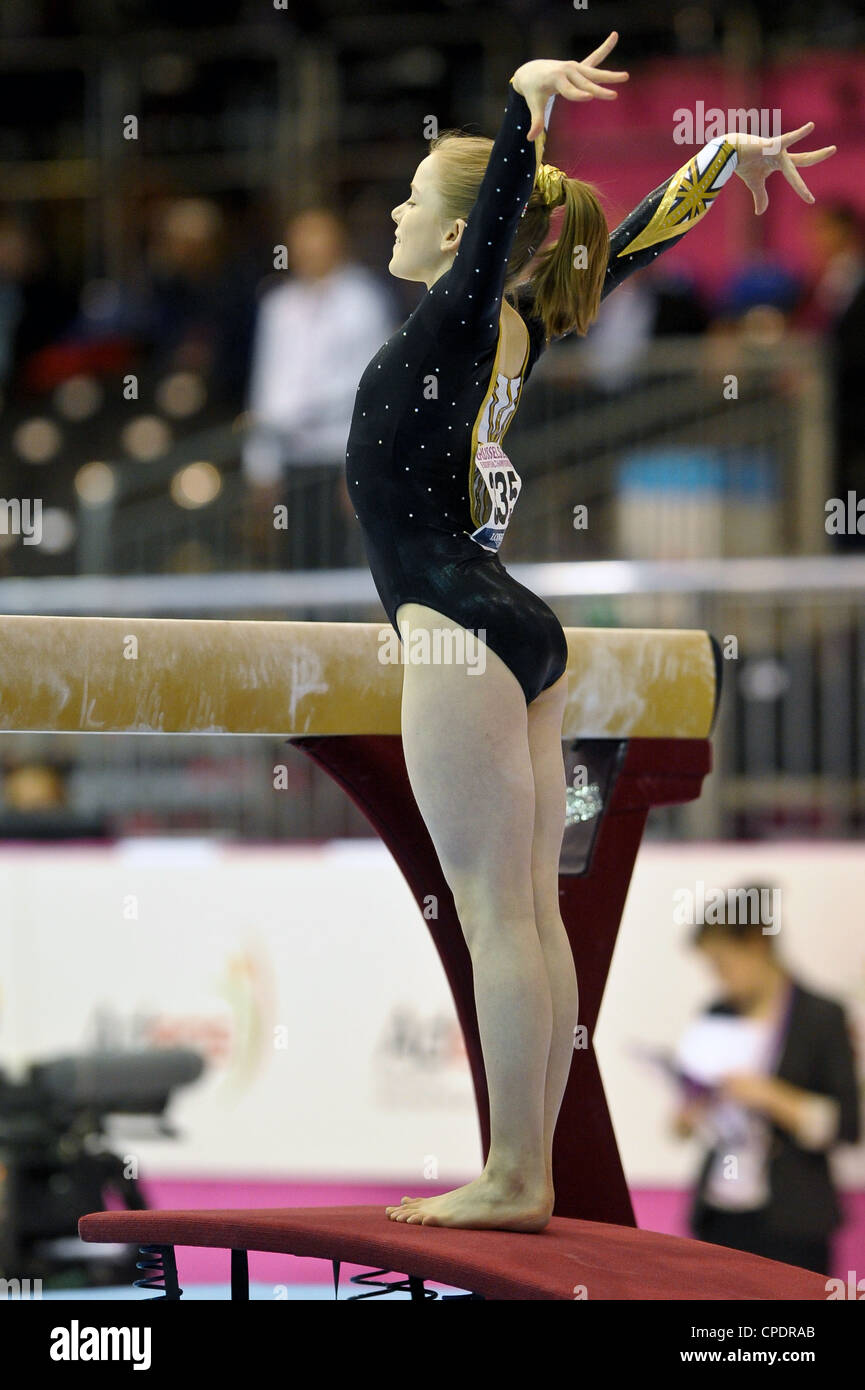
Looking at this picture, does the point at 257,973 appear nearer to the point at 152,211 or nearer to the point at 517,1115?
the point at 517,1115

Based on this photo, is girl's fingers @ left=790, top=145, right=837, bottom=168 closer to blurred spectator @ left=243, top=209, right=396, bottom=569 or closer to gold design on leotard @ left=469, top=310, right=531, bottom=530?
gold design on leotard @ left=469, top=310, right=531, bottom=530

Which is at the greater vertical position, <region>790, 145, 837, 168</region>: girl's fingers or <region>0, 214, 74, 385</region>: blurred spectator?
<region>0, 214, 74, 385</region>: blurred spectator

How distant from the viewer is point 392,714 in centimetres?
291

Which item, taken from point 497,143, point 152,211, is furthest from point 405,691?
point 152,211

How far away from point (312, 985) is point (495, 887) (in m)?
3.29

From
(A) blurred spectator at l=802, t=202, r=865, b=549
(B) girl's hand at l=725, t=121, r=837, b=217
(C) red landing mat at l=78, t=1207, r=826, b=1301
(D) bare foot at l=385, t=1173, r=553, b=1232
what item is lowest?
(C) red landing mat at l=78, t=1207, r=826, b=1301

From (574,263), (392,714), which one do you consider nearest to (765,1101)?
(392,714)

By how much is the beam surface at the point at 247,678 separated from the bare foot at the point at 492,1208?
33.6 inches

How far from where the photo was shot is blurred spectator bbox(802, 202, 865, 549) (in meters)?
6.71

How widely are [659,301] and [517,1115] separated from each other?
563cm

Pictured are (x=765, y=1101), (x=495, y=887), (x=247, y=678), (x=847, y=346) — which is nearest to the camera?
(x=495, y=887)

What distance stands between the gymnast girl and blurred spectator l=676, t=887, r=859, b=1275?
2695mm

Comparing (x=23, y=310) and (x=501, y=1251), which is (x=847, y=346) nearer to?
(x=23, y=310)

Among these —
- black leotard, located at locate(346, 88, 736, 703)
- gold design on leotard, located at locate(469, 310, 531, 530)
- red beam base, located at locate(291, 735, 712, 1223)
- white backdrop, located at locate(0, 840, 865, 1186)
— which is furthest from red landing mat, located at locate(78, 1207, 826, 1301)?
white backdrop, located at locate(0, 840, 865, 1186)
